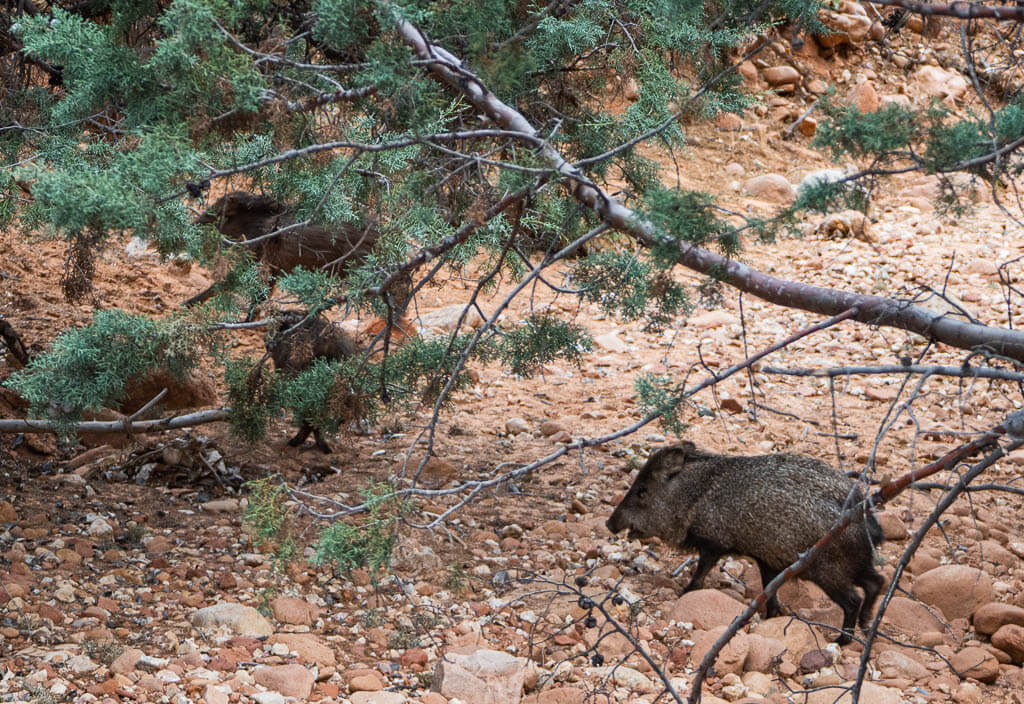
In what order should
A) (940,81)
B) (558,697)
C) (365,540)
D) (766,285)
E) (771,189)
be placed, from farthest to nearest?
(940,81) < (771,189) < (558,697) < (766,285) < (365,540)

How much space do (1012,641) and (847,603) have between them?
69 cm

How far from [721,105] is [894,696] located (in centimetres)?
265

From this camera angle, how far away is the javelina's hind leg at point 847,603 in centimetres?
464

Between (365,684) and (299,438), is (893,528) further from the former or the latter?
(299,438)

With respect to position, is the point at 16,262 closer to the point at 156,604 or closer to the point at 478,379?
the point at 478,379

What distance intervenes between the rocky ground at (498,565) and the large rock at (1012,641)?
1 cm

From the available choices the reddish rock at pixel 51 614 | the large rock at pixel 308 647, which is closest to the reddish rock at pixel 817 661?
the large rock at pixel 308 647

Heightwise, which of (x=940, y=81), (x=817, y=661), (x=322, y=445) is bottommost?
(x=322, y=445)

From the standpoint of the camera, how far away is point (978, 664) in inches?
168

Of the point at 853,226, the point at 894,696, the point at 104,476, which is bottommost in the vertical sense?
the point at 104,476

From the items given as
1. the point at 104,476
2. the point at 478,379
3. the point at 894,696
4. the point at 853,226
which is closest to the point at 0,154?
the point at 104,476

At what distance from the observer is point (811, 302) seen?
11.6 ft

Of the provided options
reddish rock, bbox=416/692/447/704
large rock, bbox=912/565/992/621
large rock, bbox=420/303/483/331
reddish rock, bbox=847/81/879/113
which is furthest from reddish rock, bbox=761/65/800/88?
reddish rock, bbox=416/692/447/704

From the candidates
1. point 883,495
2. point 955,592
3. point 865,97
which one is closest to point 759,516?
point 955,592
